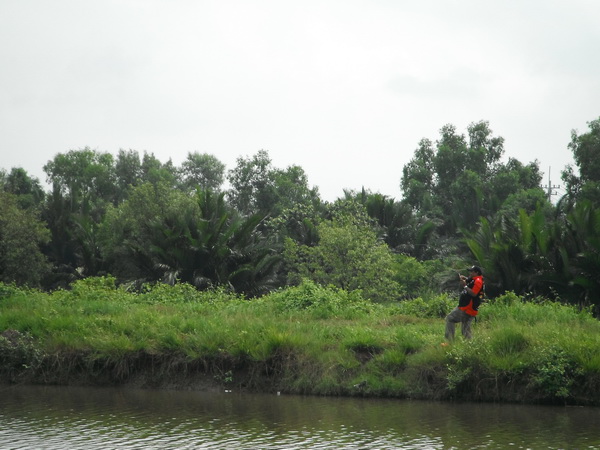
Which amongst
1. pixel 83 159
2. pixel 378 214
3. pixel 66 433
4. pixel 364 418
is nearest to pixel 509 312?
pixel 364 418

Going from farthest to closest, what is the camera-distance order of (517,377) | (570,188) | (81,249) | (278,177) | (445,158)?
(445,158) → (278,177) → (570,188) → (81,249) → (517,377)

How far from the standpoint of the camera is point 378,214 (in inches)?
1736

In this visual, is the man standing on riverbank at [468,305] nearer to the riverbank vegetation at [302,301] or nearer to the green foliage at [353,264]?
the riverbank vegetation at [302,301]

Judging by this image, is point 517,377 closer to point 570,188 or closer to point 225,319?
point 225,319

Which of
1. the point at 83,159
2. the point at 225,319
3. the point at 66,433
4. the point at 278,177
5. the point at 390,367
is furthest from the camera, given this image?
the point at 83,159

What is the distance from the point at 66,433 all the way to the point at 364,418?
14.2ft

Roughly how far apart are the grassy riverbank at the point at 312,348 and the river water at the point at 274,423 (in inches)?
17.7

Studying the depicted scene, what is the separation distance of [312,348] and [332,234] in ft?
53.3

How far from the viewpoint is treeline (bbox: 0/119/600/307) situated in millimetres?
22594

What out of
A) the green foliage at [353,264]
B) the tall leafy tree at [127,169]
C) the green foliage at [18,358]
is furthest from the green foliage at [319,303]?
the tall leafy tree at [127,169]

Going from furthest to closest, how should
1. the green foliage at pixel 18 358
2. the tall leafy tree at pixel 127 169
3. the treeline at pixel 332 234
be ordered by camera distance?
the tall leafy tree at pixel 127 169 → the treeline at pixel 332 234 → the green foliage at pixel 18 358

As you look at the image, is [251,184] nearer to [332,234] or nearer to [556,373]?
[332,234]

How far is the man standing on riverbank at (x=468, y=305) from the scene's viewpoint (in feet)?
46.0

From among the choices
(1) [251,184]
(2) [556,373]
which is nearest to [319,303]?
(2) [556,373]
